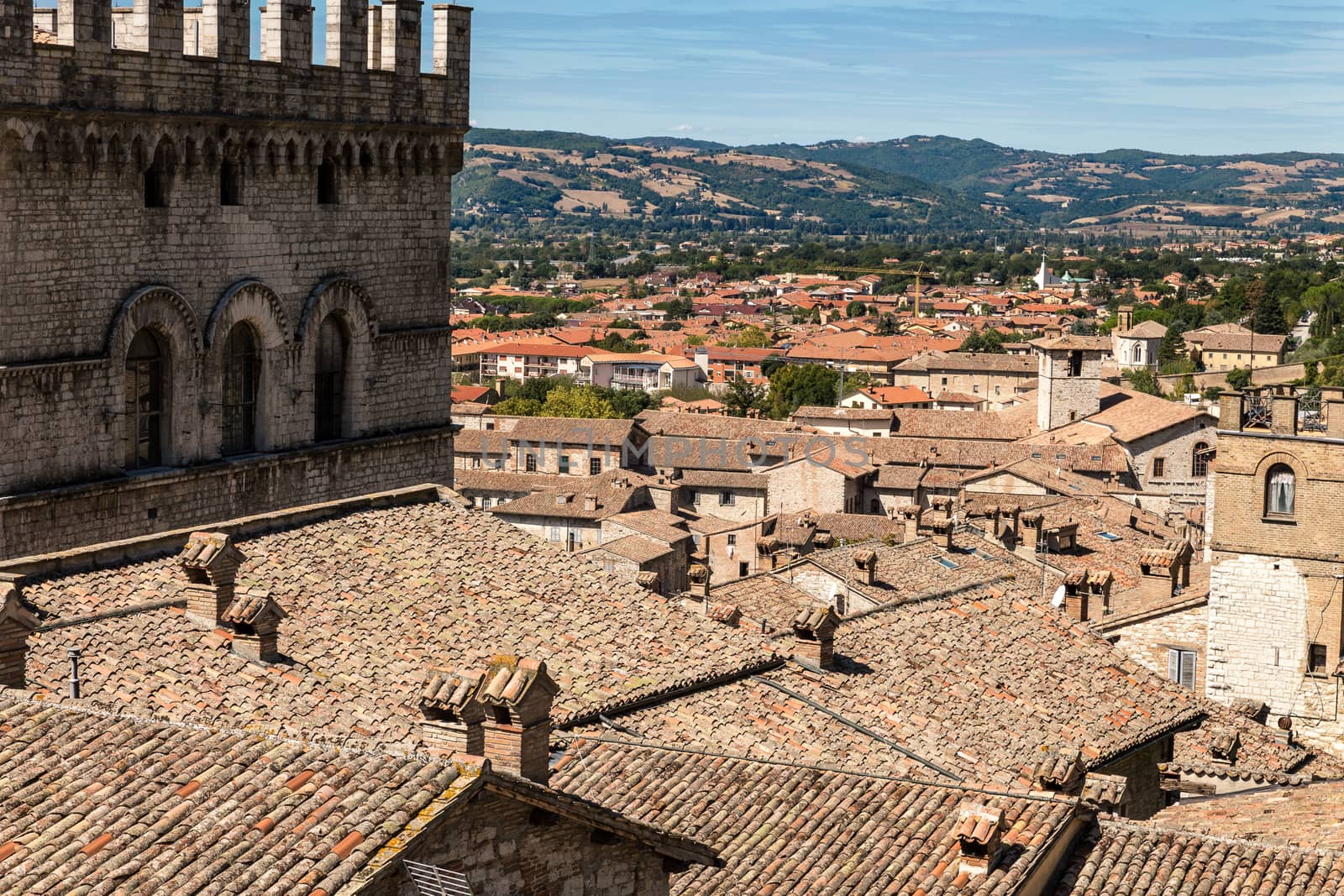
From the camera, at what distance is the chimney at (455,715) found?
474 inches

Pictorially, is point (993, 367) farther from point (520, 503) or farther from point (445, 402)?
point (445, 402)

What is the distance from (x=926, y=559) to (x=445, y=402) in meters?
10.8

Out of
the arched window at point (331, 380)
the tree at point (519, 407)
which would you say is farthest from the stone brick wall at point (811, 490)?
the arched window at point (331, 380)

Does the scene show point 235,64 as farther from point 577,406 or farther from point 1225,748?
point 577,406

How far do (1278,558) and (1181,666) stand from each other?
133 inches

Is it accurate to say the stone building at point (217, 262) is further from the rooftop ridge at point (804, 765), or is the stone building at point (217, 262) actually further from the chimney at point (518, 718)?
the chimney at point (518, 718)

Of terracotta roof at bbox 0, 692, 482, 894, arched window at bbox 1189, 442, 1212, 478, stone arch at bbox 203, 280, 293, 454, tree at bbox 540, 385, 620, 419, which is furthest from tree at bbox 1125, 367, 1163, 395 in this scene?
terracotta roof at bbox 0, 692, 482, 894

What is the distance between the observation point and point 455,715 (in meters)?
12.1

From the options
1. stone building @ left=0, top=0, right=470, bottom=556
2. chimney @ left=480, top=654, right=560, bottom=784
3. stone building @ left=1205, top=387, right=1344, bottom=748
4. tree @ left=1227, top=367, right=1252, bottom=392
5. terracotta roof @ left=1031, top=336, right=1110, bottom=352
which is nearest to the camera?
chimney @ left=480, top=654, right=560, bottom=784

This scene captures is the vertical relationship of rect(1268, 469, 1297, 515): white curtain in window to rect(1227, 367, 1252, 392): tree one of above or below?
above

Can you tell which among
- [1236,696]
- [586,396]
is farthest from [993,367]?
[1236,696]

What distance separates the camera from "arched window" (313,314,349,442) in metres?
24.2

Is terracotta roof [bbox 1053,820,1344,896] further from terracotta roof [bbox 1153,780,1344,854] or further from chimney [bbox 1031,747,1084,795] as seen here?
terracotta roof [bbox 1153,780,1344,854]

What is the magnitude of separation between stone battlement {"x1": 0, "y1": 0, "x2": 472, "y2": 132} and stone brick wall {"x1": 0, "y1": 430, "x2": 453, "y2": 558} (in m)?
3.57
